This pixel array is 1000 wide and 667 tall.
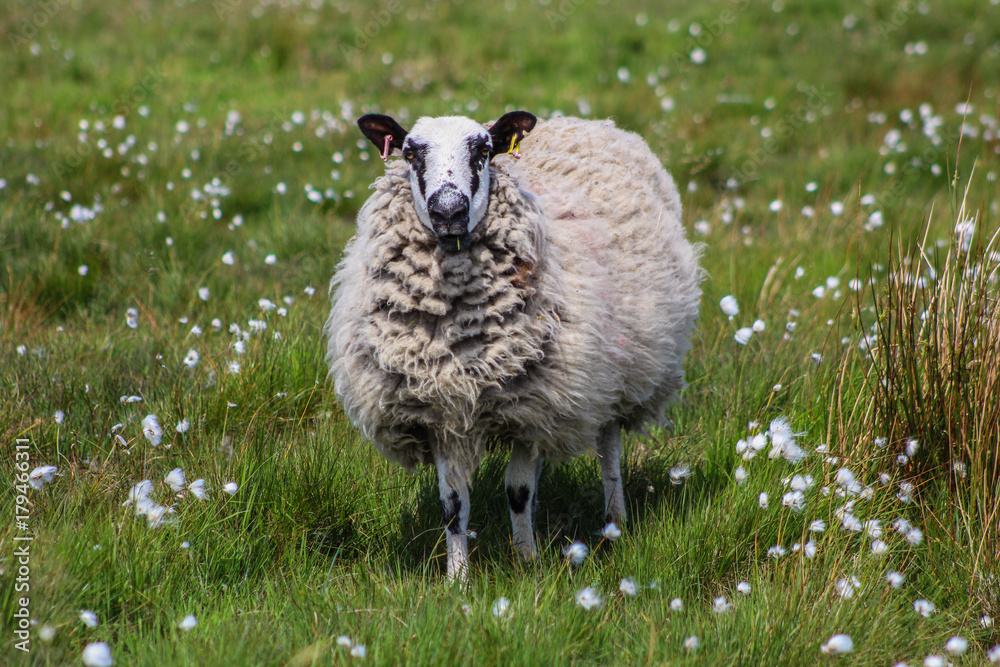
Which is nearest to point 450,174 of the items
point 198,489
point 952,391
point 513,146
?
point 513,146

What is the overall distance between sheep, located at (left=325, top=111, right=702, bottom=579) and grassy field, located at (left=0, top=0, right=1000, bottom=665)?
1.14ft

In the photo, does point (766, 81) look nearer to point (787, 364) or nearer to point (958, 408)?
point (787, 364)

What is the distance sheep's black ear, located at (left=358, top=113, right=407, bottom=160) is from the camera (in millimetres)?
2912

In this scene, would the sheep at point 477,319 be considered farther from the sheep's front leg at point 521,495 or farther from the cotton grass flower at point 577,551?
the cotton grass flower at point 577,551

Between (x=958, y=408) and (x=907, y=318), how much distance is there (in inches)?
13.8

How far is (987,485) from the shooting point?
283 cm

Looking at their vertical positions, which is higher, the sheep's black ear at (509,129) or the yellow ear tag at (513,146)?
the sheep's black ear at (509,129)

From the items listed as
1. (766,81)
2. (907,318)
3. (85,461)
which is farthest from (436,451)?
(766,81)

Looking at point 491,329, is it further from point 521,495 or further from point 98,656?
point 98,656
